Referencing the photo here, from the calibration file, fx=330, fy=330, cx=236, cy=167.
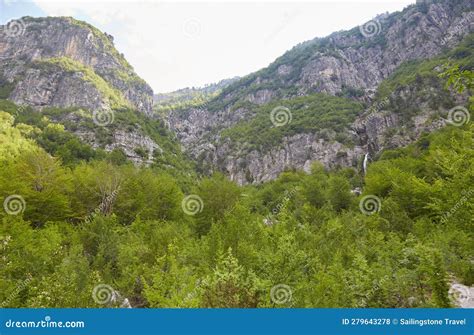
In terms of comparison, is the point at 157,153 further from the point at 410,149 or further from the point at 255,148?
the point at 410,149

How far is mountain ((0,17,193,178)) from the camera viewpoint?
106125 mm

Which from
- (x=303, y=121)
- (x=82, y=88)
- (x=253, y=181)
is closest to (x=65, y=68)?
(x=82, y=88)

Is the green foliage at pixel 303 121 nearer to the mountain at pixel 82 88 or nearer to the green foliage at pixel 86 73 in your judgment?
the mountain at pixel 82 88

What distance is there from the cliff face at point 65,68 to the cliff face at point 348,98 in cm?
3697

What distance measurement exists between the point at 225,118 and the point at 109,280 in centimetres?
16665

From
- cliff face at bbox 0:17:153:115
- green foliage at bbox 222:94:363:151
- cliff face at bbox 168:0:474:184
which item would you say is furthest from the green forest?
cliff face at bbox 0:17:153:115

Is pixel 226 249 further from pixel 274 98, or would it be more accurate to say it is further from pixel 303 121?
pixel 274 98

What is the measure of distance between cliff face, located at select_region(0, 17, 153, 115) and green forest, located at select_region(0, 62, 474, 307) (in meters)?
117

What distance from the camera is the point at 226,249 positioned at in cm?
1470

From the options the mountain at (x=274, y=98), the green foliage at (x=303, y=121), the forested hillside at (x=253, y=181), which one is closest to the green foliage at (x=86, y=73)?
the mountain at (x=274, y=98)

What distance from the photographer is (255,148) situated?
391ft

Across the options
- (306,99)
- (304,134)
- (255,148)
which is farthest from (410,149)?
(306,99)

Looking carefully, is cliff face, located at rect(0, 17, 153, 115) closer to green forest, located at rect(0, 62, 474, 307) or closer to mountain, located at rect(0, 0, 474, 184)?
mountain, located at rect(0, 0, 474, 184)

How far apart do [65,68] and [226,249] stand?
16164 cm
